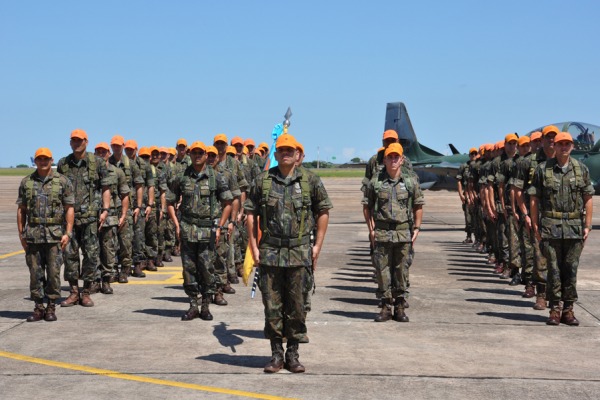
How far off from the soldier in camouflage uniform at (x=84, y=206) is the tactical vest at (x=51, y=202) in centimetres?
116

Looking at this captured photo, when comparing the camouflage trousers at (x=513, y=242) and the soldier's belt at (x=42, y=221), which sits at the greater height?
the soldier's belt at (x=42, y=221)

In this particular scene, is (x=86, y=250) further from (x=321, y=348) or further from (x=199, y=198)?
(x=321, y=348)

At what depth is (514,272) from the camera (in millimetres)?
14711

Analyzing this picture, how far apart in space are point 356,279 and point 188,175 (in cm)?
492

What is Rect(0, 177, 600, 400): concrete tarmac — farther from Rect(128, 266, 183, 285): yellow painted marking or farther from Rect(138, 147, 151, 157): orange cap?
Rect(138, 147, 151, 157): orange cap

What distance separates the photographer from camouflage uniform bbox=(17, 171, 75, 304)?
10602mm

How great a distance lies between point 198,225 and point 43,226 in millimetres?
1786

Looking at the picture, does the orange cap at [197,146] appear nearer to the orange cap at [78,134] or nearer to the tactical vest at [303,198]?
the orange cap at [78,134]

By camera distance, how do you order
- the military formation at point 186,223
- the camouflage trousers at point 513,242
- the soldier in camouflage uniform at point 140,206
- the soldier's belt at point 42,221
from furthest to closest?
1. the soldier in camouflage uniform at point 140,206
2. the camouflage trousers at point 513,242
3. the soldier's belt at point 42,221
4. the military formation at point 186,223

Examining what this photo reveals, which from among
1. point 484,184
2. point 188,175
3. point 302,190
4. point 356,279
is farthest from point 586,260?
point 302,190

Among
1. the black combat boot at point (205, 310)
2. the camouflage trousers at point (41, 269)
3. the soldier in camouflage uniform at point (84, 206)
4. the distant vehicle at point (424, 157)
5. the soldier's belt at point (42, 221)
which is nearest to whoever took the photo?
the soldier's belt at point (42, 221)

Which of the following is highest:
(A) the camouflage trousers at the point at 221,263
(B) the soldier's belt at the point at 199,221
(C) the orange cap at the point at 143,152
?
(C) the orange cap at the point at 143,152

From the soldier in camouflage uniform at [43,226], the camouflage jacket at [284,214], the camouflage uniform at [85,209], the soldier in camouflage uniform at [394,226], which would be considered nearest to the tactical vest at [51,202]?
the soldier in camouflage uniform at [43,226]

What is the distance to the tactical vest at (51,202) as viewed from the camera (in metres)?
10.6
